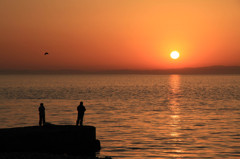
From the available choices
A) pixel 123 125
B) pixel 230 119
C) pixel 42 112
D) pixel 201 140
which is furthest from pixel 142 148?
pixel 230 119

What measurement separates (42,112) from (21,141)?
6.13 meters

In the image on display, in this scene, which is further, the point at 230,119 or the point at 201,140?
the point at 230,119

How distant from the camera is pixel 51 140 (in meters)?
26.1

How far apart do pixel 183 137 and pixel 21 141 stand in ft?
50.4

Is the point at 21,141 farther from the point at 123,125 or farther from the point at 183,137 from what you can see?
the point at 123,125

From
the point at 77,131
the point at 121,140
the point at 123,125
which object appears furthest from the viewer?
the point at 123,125

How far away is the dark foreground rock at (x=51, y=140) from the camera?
24938 millimetres

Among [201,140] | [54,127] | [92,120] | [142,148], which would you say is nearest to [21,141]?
[54,127]

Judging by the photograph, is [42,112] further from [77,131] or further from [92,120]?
[92,120]

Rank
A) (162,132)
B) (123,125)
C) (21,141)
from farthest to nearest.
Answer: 1. (123,125)
2. (162,132)
3. (21,141)

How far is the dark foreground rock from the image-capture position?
982 inches

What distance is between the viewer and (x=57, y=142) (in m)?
26.3

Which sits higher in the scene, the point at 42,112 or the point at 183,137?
the point at 42,112

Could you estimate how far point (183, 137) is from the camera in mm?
35062
